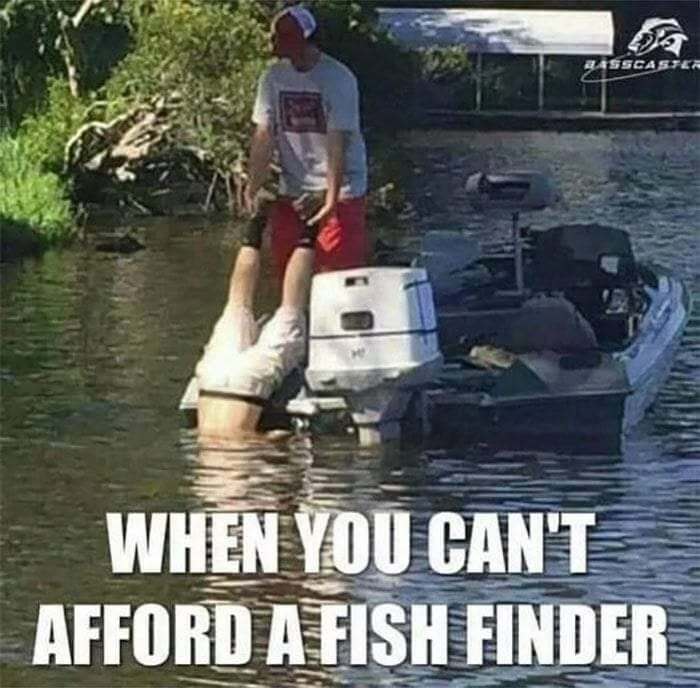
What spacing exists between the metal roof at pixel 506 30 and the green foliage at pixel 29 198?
2.20 metres

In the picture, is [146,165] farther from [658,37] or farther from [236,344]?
[236,344]

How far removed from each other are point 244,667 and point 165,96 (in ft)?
34.6

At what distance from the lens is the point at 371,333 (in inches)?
304

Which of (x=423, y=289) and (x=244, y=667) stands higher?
(x=423, y=289)

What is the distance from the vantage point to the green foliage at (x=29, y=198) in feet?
50.3

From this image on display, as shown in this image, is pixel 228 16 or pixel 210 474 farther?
pixel 228 16

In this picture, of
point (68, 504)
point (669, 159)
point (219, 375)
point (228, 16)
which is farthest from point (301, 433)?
point (669, 159)

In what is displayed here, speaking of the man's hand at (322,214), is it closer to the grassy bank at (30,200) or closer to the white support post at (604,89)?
the white support post at (604,89)

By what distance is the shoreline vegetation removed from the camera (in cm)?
1521

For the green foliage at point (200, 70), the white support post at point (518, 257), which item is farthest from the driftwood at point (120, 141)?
the white support post at point (518, 257)

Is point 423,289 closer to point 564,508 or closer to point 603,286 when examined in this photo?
point 564,508

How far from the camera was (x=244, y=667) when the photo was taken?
6.06m

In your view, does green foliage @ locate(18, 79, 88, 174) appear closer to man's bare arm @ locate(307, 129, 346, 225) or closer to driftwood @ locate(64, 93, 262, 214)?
driftwood @ locate(64, 93, 262, 214)

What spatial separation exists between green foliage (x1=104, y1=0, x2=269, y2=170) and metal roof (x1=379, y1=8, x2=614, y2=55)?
3.05 ft
